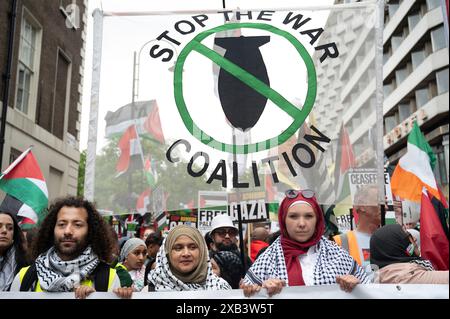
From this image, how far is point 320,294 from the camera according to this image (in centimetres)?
200

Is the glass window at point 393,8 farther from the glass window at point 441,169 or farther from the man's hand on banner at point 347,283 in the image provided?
the man's hand on banner at point 347,283

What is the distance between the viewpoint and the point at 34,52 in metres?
12.8

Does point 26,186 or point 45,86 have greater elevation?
point 45,86

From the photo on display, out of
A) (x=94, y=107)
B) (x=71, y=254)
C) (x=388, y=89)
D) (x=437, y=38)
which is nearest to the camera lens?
(x=71, y=254)

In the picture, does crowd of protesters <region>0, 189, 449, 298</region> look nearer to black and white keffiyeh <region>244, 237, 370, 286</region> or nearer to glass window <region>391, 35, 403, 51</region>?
black and white keffiyeh <region>244, 237, 370, 286</region>

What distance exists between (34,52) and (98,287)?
38.7 ft

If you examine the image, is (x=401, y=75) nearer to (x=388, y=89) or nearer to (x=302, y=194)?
(x=388, y=89)

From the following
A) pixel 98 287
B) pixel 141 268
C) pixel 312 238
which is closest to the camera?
pixel 98 287

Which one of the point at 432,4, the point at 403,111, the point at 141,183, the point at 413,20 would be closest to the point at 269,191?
the point at 141,183

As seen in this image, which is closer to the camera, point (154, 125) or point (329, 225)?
point (154, 125)

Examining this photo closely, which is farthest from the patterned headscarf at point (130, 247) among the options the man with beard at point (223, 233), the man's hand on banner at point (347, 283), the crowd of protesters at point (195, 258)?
the man's hand on banner at point (347, 283)

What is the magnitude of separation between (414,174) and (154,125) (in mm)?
2428
